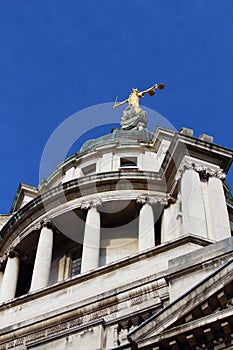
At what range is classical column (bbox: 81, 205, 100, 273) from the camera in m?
31.4

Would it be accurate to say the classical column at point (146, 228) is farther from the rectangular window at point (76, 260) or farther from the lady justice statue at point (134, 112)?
the lady justice statue at point (134, 112)

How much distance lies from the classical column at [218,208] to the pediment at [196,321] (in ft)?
37.1

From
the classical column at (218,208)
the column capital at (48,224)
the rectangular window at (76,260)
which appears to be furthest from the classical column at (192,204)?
the column capital at (48,224)

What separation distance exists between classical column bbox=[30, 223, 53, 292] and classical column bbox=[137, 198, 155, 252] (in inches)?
182

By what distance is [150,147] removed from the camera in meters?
40.3

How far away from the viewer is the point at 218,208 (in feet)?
88.5

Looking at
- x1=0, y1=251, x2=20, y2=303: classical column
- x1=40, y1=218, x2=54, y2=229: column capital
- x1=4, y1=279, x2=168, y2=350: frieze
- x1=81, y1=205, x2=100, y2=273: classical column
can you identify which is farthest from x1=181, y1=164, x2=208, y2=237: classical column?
x1=0, y1=251, x2=20, y2=303: classical column

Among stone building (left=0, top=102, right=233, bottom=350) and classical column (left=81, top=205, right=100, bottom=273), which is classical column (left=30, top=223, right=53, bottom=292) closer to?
stone building (left=0, top=102, right=233, bottom=350)

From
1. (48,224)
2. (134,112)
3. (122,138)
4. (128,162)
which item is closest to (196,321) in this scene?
(48,224)

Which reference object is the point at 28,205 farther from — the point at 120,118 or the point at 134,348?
the point at 134,348

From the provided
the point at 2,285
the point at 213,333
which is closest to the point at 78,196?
the point at 2,285

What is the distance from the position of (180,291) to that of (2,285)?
20.2m

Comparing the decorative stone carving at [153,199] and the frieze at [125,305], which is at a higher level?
the decorative stone carving at [153,199]

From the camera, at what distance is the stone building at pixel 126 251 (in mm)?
13617
